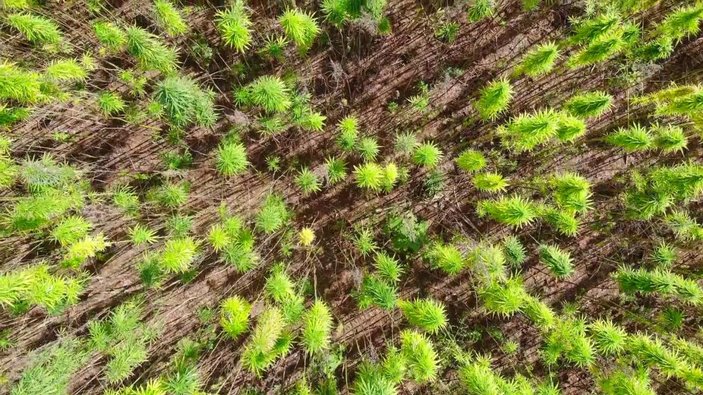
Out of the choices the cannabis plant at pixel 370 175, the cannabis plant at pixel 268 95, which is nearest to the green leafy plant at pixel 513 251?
the cannabis plant at pixel 370 175

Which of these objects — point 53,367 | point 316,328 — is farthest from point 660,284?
point 53,367

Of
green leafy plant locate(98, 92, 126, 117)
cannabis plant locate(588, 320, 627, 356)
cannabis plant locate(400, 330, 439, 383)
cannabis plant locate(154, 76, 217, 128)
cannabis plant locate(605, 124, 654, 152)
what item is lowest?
cannabis plant locate(588, 320, 627, 356)

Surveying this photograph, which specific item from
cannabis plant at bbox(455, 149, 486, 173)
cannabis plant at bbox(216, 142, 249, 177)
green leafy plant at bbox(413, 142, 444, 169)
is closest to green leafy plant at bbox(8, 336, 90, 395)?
cannabis plant at bbox(216, 142, 249, 177)

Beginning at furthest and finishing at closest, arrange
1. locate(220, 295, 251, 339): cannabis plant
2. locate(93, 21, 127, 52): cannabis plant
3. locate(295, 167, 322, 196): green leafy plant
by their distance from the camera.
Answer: locate(295, 167, 322, 196): green leafy plant
locate(220, 295, 251, 339): cannabis plant
locate(93, 21, 127, 52): cannabis plant

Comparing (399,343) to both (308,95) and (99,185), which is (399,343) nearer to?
(308,95)

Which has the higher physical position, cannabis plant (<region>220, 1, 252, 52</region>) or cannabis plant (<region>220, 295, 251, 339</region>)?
cannabis plant (<region>220, 1, 252, 52</region>)

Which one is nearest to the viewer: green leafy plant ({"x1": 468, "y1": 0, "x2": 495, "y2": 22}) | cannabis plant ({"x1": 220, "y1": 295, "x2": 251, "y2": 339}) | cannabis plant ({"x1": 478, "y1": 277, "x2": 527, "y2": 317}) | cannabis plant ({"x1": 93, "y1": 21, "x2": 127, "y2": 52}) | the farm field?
cannabis plant ({"x1": 93, "y1": 21, "x2": 127, "y2": 52})

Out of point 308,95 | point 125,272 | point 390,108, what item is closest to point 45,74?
point 125,272

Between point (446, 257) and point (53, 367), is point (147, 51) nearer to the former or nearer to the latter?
point (53, 367)

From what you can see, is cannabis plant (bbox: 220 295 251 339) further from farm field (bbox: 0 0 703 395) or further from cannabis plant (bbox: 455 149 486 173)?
cannabis plant (bbox: 455 149 486 173)
